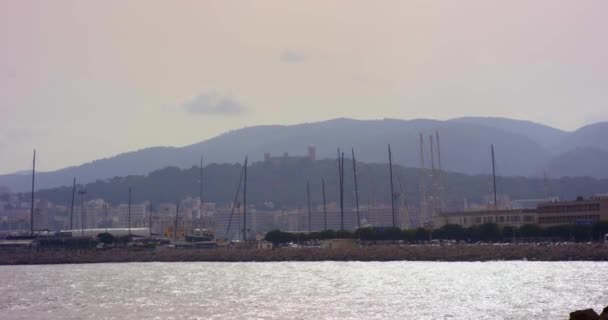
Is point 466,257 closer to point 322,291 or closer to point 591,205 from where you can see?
point 591,205

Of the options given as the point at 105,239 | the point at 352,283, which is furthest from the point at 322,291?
the point at 105,239

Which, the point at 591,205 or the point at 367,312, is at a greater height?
the point at 591,205

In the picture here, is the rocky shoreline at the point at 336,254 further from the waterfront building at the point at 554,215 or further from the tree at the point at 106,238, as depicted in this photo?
the waterfront building at the point at 554,215

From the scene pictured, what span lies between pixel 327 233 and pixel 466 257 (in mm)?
33175

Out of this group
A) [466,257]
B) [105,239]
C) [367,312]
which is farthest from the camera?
[105,239]

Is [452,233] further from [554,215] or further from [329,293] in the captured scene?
[329,293]

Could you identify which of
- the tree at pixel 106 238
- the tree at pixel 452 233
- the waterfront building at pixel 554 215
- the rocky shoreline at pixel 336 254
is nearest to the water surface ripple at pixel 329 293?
the rocky shoreline at pixel 336 254

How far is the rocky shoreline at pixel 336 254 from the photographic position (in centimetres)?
8675

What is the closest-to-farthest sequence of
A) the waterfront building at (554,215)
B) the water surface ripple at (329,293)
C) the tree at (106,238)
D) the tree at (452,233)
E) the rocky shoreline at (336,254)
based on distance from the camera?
the water surface ripple at (329,293) < the rocky shoreline at (336,254) < the tree at (452,233) < the waterfront building at (554,215) < the tree at (106,238)

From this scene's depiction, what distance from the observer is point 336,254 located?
104062mm

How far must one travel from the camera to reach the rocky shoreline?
86750mm

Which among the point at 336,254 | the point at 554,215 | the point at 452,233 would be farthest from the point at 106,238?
the point at 554,215

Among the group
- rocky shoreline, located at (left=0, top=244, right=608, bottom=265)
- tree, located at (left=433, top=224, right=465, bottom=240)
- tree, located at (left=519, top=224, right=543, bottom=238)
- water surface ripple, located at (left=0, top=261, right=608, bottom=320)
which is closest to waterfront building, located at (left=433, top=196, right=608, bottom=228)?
tree, located at (left=519, top=224, right=543, bottom=238)

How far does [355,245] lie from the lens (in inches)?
4564
